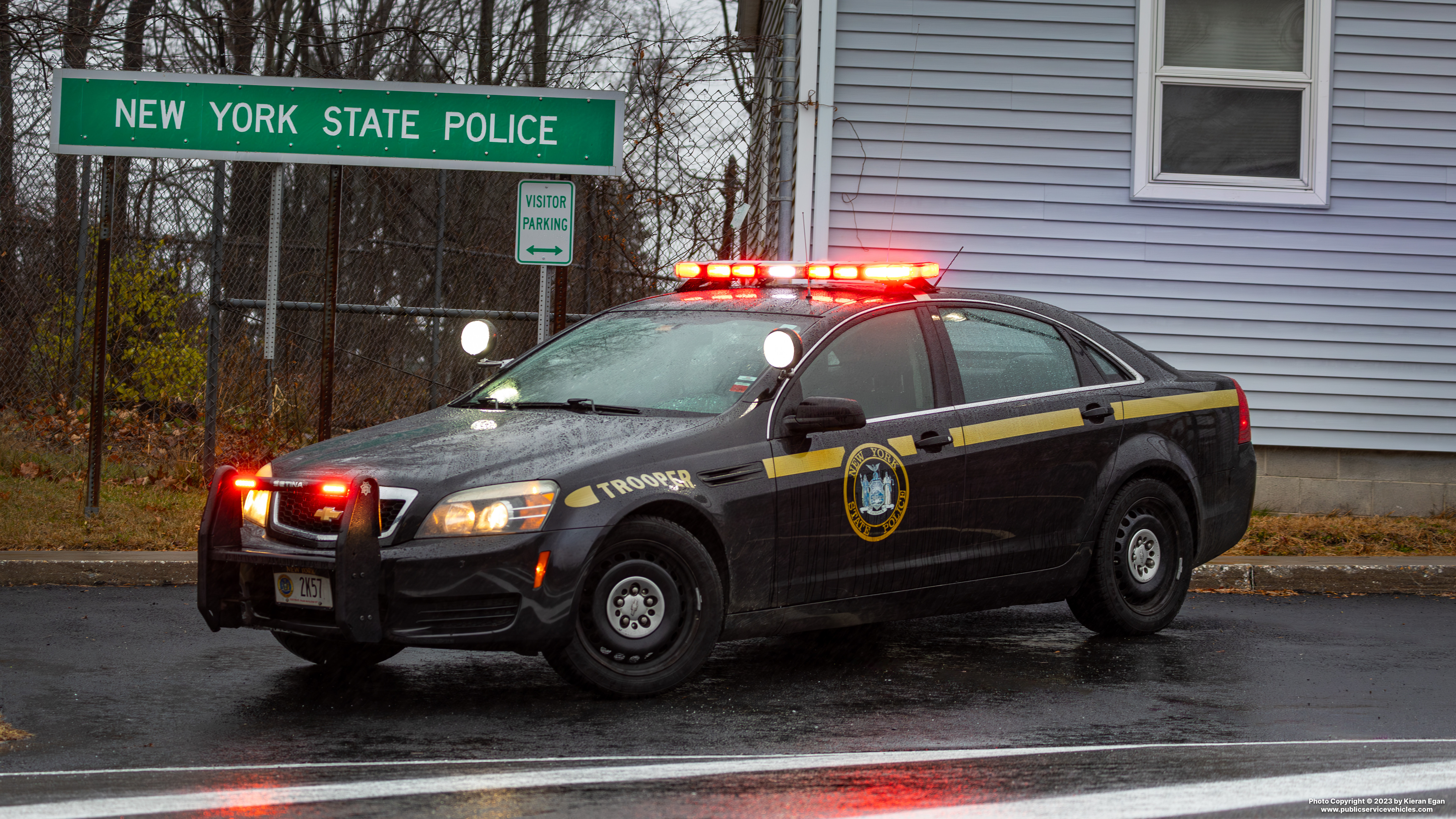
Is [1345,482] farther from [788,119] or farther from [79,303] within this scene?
[79,303]

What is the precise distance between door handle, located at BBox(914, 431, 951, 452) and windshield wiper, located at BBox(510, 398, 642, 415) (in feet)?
3.71

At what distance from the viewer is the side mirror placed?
5789mm

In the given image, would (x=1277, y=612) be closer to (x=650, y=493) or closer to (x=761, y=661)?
(x=761, y=661)

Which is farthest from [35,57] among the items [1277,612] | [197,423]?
[1277,612]

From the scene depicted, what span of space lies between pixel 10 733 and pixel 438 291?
9.21 meters

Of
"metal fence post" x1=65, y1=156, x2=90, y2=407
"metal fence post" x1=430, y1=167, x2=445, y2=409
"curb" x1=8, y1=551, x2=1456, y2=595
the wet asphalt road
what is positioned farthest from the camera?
"metal fence post" x1=65, y1=156, x2=90, y2=407

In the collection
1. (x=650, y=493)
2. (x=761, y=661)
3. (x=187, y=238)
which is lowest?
(x=761, y=661)

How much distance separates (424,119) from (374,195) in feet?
23.8

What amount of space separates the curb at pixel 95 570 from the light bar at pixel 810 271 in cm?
323

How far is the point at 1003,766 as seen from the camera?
15.1 ft

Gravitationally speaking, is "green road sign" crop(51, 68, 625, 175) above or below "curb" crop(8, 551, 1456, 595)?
above

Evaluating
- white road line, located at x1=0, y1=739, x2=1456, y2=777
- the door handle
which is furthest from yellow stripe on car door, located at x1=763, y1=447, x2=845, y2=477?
white road line, located at x1=0, y1=739, x2=1456, y2=777

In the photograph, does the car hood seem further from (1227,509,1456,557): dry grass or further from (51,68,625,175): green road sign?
(1227,509,1456,557): dry grass

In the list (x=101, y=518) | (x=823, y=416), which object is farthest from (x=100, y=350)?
(x=823, y=416)
